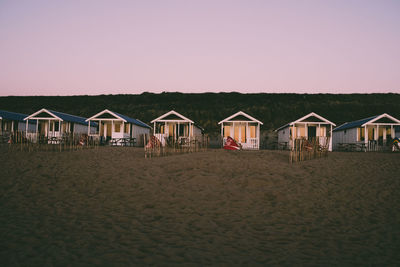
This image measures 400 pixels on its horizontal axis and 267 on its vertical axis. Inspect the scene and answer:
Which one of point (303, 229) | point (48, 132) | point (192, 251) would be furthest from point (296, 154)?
point (48, 132)

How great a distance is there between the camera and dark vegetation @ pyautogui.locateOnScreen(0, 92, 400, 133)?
63812 millimetres

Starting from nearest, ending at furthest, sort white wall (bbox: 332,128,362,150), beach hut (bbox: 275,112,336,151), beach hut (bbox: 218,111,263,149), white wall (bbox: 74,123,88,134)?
beach hut (bbox: 218,111,263,149)
beach hut (bbox: 275,112,336,151)
white wall (bbox: 332,128,362,150)
white wall (bbox: 74,123,88,134)

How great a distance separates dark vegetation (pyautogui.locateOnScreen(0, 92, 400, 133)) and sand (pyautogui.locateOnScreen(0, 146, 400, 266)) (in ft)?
144

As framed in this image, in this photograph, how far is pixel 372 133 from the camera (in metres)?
23.8

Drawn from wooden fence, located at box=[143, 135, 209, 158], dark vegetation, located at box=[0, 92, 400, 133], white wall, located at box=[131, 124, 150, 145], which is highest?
dark vegetation, located at box=[0, 92, 400, 133]

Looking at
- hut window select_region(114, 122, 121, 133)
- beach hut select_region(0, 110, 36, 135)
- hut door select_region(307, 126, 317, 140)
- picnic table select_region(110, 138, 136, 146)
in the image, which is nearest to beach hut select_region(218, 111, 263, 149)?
hut door select_region(307, 126, 317, 140)

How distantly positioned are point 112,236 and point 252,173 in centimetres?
629

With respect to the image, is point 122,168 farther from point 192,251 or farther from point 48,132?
point 48,132

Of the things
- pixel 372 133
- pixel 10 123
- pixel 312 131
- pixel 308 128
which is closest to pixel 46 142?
pixel 10 123

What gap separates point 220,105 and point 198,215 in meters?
69.6

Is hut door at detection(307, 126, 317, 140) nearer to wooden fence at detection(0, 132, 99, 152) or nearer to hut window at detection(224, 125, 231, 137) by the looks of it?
hut window at detection(224, 125, 231, 137)

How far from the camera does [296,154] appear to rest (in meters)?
13.3

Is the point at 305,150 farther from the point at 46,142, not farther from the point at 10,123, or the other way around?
the point at 10,123

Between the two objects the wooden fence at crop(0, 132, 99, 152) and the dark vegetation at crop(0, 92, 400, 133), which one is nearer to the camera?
the wooden fence at crop(0, 132, 99, 152)
